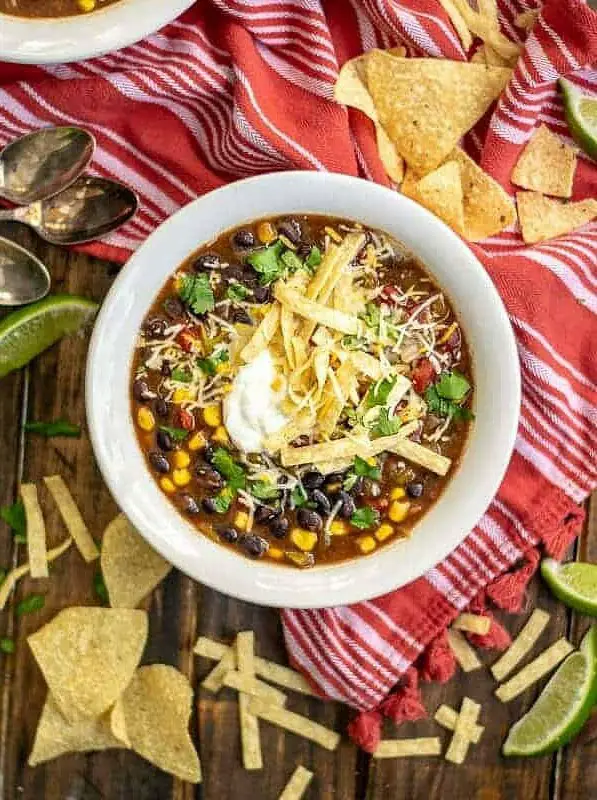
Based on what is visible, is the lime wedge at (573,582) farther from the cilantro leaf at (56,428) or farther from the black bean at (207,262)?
the cilantro leaf at (56,428)

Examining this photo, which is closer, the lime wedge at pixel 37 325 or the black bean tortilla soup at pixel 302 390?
the black bean tortilla soup at pixel 302 390

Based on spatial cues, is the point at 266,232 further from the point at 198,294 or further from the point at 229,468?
the point at 229,468

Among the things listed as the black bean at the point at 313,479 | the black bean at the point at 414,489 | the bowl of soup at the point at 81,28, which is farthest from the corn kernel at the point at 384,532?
the bowl of soup at the point at 81,28

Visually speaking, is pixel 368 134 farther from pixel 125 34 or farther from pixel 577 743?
pixel 577 743

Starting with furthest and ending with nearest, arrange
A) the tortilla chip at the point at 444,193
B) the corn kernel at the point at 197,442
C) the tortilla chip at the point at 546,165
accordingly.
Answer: the tortilla chip at the point at 546,165, the tortilla chip at the point at 444,193, the corn kernel at the point at 197,442

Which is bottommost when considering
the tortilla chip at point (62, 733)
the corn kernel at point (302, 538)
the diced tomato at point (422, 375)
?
the tortilla chip at point (62, 733)

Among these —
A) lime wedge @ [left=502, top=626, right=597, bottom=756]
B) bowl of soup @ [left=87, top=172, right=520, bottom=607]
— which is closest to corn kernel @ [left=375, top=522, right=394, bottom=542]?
bowl of soup @ [left=87, top=172, right=520, bottom=607]

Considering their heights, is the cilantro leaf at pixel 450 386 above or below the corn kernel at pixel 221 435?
above
